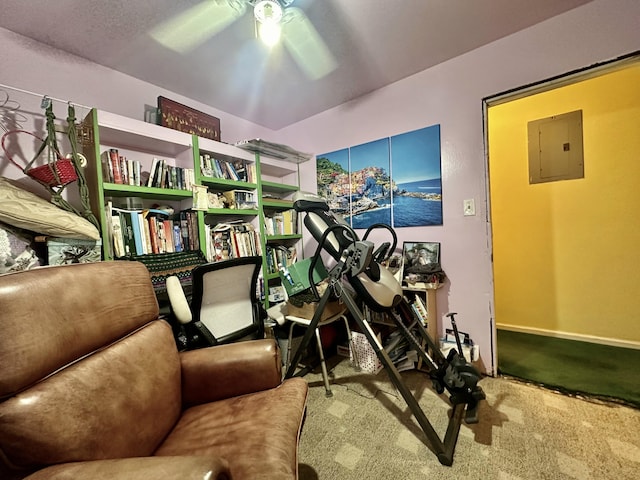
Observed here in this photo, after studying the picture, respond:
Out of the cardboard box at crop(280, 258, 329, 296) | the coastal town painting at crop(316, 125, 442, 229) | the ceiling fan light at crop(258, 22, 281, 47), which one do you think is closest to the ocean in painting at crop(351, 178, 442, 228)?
A: the coastal town painting at crop(316, 125, 442, 229)

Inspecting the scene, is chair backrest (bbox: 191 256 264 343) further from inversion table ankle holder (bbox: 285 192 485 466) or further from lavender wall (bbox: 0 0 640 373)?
lavender wall (bbox: 0 0 640 373)

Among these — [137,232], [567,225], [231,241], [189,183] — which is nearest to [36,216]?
[137,232]

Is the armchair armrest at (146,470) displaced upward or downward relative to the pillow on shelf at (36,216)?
downward

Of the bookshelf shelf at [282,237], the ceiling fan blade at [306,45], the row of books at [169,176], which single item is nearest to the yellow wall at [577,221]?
the ceiling fan blade at [306,45]

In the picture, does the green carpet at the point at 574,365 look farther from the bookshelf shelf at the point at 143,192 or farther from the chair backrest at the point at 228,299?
the bookshelf shelf at the point at 143,192

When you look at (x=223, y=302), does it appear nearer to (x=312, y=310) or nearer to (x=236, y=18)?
(x=312, y=310)

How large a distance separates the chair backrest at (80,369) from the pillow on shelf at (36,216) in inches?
24.5

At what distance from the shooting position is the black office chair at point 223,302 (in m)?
1.40

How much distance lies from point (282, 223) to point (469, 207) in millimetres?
1773

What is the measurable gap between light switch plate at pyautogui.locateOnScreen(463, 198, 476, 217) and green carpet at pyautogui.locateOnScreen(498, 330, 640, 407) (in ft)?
4.06

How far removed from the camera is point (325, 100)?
2.45 metres

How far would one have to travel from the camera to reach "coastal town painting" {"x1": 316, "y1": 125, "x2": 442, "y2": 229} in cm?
207

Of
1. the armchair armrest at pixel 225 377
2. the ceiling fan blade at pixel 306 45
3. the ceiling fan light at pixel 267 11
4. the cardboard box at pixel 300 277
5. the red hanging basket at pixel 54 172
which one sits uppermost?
the ceiling fan blade at pixel 306 45

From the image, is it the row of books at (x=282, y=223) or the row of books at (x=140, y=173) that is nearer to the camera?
the row of books at (x=140, y=173)
